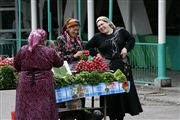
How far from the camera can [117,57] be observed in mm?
9414

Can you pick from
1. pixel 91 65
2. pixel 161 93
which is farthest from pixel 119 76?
pixel 161 93

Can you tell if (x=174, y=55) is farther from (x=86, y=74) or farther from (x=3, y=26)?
(x=86, y=74)

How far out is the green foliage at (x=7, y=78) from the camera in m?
8.74

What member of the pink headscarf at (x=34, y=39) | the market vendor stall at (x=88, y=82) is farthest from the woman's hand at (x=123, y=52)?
the pink headscarf at (x=34, y=39)

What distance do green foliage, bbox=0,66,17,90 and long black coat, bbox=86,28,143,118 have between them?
1509mm

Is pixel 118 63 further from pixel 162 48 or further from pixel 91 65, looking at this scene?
pixel 162 48

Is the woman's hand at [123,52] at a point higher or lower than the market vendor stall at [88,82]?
higher

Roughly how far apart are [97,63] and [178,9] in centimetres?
1068

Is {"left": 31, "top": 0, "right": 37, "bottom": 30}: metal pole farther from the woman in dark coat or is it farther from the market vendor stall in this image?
the market vendor stall

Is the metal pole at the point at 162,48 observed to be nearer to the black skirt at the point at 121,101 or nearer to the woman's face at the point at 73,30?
the black skirt at the point at 121,101

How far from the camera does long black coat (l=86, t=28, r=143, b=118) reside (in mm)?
9391

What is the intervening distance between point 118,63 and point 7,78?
1787 millimetres

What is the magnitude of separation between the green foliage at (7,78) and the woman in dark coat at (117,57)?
151 cm

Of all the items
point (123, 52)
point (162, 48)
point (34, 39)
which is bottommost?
point (162, 48)
